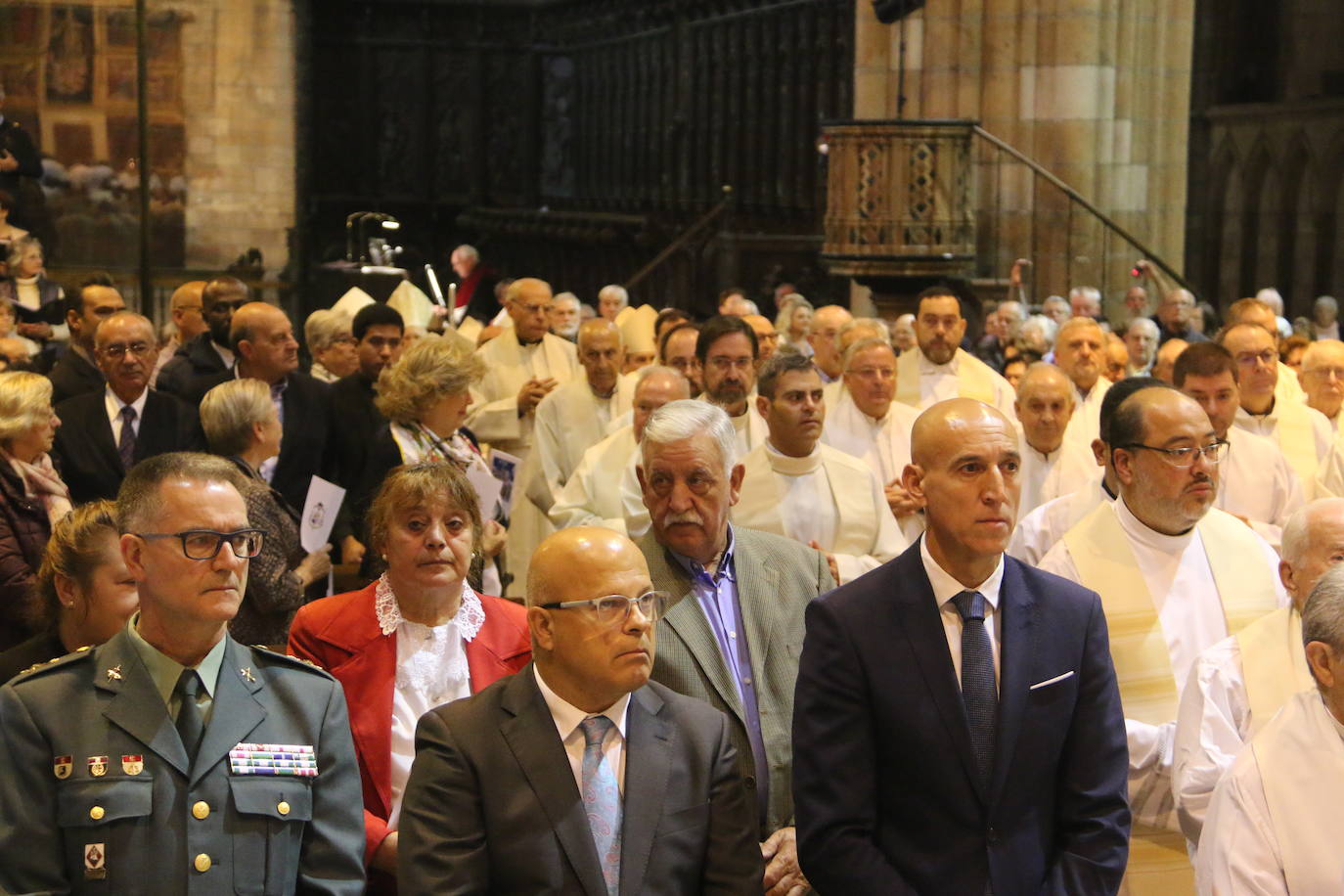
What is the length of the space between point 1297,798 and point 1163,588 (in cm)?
141

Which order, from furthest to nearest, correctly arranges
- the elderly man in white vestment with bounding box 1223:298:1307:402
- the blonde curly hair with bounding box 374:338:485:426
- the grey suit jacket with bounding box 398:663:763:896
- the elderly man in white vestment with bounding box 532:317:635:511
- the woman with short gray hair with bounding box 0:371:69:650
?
the elderly man in white vestment with bounding box 1223:298:1307:402
the elderly man in white vestment with bounding box 532:317:635:511
the blonde curly hair with bounding box 374:338:485:426
the woman with short gray hair with bounding box 0:371:69:650
the grey suit jacket with bounding box 398:663:763:896

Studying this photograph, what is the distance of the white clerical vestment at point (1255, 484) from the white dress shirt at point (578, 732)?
3955 mm

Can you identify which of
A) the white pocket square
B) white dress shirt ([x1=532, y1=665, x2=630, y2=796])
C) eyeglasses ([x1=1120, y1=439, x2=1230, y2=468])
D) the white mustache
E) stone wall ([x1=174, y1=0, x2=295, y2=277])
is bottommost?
white dress shirt ([x1=532, y1=665, x2=630, y2=796])

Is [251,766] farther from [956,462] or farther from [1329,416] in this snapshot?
[1329,416]

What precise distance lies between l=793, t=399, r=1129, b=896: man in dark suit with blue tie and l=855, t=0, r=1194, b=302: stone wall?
1091 cm

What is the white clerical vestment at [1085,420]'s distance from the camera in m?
7.93

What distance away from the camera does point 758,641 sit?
4.27m

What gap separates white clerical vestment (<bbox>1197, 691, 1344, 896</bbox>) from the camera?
3.46m

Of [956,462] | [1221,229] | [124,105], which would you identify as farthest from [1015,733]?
[124,105]

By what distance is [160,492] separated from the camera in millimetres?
3418

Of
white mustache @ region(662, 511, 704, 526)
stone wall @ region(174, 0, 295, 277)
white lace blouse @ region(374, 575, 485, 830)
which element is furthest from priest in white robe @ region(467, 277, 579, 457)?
stone wall @ region(174, 0, 295, 277)

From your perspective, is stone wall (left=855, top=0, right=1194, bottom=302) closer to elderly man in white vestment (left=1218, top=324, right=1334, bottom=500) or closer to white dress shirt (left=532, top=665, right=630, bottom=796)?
elderly man in white vestment (left=1218, top=324, right=1334, bottom=500)

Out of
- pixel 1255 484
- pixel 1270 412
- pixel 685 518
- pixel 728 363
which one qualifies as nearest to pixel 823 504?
pixel 728 363

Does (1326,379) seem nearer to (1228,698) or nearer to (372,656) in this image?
(1228,698)
